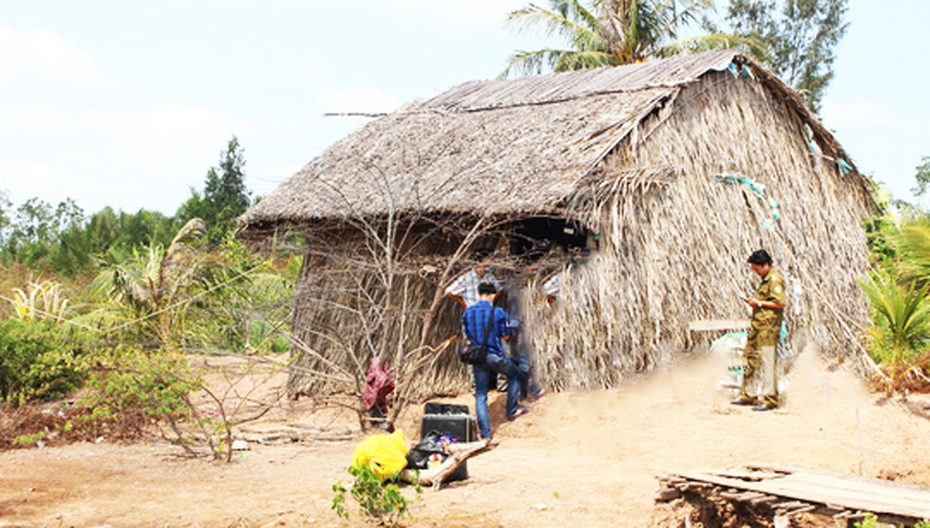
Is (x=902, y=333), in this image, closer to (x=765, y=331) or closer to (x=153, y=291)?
(x=765, y=331)

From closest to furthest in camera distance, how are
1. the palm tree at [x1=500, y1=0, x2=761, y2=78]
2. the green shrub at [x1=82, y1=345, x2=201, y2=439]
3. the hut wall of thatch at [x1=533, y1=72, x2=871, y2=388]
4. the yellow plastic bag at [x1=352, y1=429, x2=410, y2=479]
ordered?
the yellow plastic bag at [x1=352, y1=429, x2=410, y2=479], the green shrub at [x1=82, y1=345, x2=201, y2=439], the hut wall of thatch at [x1=533, y1=72, x2=871, y2=388], the palm tree at [x1=500, y1=0, x2=761, y2=78]

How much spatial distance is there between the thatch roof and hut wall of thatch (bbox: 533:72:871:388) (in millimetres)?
251

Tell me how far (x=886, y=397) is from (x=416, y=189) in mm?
5135

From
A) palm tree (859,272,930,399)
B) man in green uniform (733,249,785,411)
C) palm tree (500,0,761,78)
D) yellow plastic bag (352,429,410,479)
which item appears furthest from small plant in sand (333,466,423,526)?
palm tree (500,0,761,78)

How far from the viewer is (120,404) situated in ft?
28.5

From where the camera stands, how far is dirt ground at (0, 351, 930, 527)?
6.18 metres

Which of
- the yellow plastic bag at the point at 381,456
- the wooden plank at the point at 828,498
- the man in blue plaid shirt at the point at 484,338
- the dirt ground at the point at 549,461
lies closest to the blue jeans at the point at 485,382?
the man in blue plaid shirt at the point at 484,338

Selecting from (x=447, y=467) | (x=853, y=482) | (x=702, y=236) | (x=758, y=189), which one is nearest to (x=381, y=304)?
(x=702, y=236)

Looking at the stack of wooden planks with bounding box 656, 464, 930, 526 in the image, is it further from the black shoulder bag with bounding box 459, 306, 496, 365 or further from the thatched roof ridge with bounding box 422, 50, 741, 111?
the thatched roof ridge with bounding box 422, 50, 741, 111

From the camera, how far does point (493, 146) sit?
35.7 ft

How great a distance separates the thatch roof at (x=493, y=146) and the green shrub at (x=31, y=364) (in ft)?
8.81

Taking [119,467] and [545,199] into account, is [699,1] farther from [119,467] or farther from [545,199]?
[119,467]

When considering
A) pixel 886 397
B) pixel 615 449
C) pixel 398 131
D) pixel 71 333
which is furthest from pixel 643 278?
pixel 71 333

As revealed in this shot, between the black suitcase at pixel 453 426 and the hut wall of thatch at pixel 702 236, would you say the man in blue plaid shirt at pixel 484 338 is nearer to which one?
the black suitcase at pixel 453 426
